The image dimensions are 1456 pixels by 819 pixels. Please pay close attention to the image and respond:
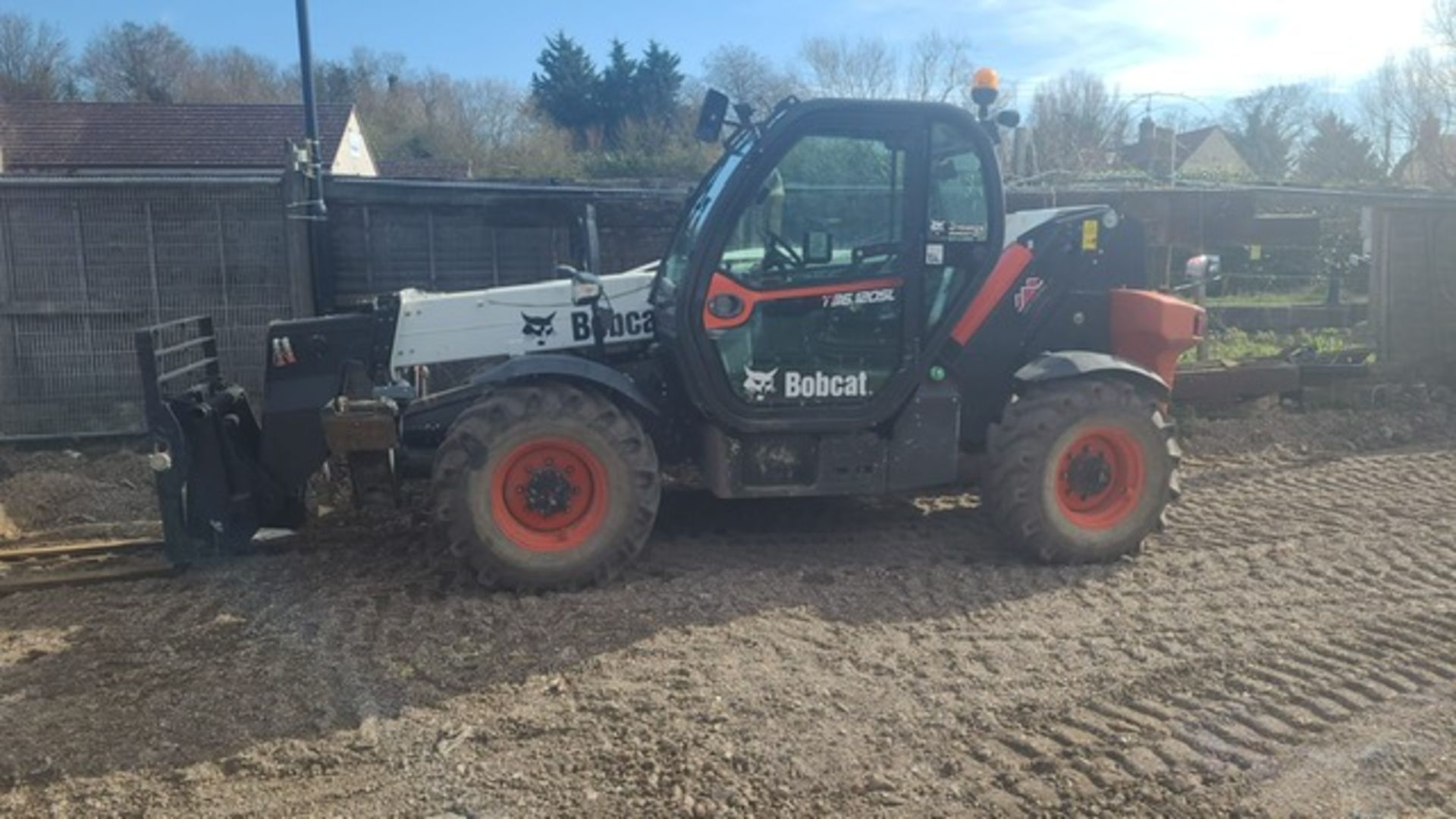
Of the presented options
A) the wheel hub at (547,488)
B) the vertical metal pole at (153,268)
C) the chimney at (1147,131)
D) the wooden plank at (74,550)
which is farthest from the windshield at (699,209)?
the chimney at (1147,131)

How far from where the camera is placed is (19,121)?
31.0 meters

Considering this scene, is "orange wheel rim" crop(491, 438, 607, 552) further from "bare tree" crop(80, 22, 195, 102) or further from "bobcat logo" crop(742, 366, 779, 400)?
"bare tree" crop(80, 22, 195, 102)

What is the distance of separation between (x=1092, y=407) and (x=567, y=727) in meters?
3.29

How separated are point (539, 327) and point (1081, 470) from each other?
2.99 metres

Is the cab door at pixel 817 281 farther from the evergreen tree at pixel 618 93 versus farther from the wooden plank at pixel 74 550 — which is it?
the evergreen tree at pixel 618 93

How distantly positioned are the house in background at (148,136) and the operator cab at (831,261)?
83.4 feet

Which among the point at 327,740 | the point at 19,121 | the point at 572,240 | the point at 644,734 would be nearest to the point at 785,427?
the point at 644,734

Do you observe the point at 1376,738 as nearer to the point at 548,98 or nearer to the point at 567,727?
the point at 567,727

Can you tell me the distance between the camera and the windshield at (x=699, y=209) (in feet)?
18.4

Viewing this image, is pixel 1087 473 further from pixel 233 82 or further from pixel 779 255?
pixel 233 82

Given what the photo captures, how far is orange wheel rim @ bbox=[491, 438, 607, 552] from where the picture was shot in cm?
534

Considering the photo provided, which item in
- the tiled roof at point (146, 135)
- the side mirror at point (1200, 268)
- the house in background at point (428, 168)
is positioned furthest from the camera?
the house in background at point (428, 168)

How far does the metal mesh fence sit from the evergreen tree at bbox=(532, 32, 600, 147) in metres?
38.6

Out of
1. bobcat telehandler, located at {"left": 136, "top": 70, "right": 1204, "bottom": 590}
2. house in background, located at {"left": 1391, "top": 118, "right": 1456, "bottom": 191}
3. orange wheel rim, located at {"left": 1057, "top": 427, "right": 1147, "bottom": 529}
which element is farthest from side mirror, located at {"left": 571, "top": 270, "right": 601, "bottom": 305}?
house in background, located at {"left": 1391, "top": 118, "right": 1456, "bottom": 191}
